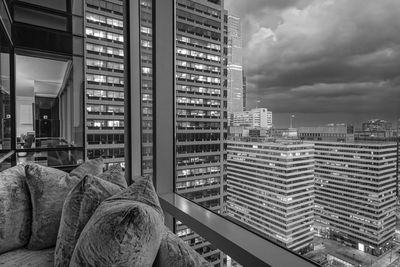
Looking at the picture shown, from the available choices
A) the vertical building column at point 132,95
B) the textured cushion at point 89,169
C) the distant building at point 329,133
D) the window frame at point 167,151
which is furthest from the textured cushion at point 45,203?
the distant building at point 329,133

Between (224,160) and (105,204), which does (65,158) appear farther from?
(105,204)

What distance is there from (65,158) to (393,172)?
363cm

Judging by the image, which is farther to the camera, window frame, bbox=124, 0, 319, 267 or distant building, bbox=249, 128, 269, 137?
distant building, bbox=249, 128, 269, 137

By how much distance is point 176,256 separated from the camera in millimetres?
807

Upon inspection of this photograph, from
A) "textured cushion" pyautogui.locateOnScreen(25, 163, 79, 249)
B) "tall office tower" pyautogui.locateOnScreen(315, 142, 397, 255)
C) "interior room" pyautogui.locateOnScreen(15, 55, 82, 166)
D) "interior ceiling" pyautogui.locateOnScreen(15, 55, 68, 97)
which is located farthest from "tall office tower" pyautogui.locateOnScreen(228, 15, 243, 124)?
"interior ceiling" pyautogui.locateOnScreen(15, 55, 68, 97)

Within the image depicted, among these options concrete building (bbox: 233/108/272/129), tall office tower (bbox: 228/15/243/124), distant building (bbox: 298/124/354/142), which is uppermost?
tall office tower (bbox: 228/15/243/124)

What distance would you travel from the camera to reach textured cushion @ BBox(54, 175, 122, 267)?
106 centimetres

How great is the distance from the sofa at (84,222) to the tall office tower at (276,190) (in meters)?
0.52

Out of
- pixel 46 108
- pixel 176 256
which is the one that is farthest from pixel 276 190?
pixel 46 108

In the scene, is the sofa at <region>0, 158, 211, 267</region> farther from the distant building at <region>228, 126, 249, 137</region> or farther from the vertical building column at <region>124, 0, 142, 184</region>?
the vertical building column at <region>124, 0, 142, 184</region>

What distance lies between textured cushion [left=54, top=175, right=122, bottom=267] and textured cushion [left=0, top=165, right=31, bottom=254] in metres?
0.56

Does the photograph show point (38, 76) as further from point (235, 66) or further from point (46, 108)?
point (235, 66)

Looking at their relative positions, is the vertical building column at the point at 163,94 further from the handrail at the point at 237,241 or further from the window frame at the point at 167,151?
the handrail at the point at 237,241

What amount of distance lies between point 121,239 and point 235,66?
1.31 metres
